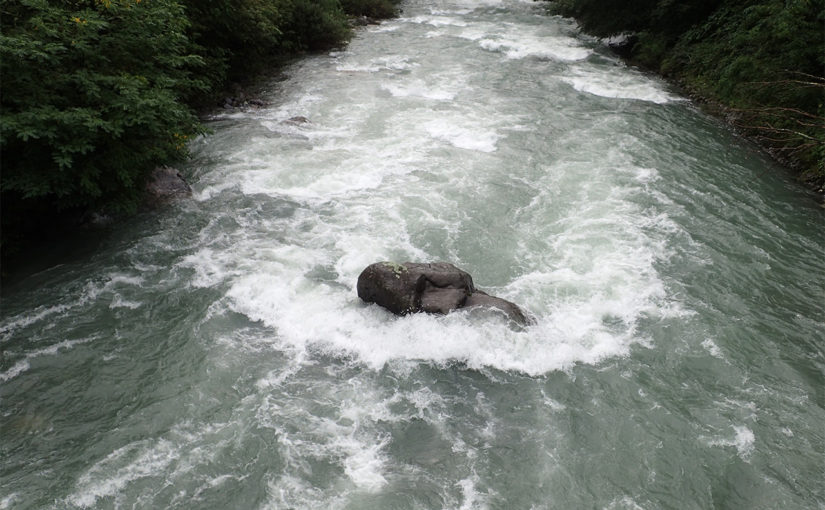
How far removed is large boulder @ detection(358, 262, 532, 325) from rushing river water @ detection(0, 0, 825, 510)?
0.31 meters

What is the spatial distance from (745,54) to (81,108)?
69.6 ft

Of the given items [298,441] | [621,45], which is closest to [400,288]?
[298,441]

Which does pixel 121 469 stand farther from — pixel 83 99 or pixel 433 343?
pixel 83 99

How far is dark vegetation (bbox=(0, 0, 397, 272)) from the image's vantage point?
9188 mm

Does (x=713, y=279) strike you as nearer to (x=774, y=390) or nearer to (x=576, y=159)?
(x=774, y=390)

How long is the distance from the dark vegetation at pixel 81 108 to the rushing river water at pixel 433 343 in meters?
1.46

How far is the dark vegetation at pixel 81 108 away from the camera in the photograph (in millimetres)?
9188

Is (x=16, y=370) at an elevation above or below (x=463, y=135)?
below

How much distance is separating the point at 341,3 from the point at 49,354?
99.2ft

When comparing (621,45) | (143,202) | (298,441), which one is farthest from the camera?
(621,45)

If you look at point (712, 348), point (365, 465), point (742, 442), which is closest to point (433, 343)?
point (365, 465)

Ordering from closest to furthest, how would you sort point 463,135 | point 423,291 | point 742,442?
point 742,442 < point 423,291 < point 463,135

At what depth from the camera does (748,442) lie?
782cm

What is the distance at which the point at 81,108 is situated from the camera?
9562 millimetres
